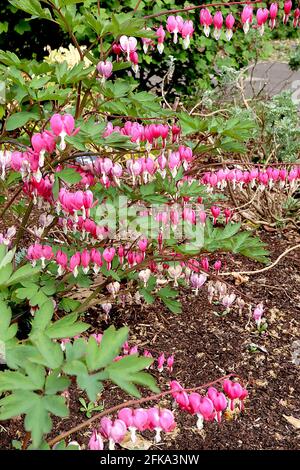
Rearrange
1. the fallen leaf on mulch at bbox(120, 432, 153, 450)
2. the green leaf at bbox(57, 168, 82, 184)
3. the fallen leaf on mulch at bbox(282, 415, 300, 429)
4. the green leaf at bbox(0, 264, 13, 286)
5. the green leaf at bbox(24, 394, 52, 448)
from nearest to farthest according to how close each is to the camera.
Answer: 1. the green leaf at bbox(24, 394, 52, 448)
2. the green leaf at bbox(0, 264, 13, 286)
3. the green leaf at bbox(57, 168, 82, 184)
4. the fallen leaf on mulch at bbox(120, 432, 153, 450)
5. the fallen leaf on mulch at bbox(282, 415, 300, 429)

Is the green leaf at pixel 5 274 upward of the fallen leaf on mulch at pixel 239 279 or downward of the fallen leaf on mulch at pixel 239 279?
upward

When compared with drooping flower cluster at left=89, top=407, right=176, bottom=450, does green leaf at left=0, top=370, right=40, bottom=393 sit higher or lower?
higher

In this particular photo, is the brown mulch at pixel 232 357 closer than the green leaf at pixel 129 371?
No

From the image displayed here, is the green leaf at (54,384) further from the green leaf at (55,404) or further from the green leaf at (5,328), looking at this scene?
the green leaf at (5,328)

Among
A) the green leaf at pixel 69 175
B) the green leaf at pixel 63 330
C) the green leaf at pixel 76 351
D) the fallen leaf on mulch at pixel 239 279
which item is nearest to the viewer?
the green leaf at pixel 76 351

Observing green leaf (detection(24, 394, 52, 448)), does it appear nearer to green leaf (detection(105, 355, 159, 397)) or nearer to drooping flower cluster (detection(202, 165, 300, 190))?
green leaf (detection(105, 355, 159, 397))

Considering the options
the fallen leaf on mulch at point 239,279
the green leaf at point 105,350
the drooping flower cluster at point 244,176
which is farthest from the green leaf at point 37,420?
the fallen leaf on mulch at point 239,279

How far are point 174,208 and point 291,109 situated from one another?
8.40 ft

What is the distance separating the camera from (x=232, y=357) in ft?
9.46

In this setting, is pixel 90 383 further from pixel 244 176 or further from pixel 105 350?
pixel 244 176

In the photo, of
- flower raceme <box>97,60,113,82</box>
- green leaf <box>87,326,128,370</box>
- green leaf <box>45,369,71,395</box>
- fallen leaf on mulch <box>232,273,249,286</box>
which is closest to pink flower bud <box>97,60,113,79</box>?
flower raceme <box>97,60,113,82</box>

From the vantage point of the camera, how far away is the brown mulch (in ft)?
7.95

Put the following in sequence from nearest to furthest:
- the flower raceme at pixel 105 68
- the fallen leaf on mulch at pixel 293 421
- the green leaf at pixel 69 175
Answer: the green leaf at pixel 69 175, the flower raceme at pixel 105 68, the fallen leaf on mulch at pixel 293 421

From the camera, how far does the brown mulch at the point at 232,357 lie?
7.95ft
